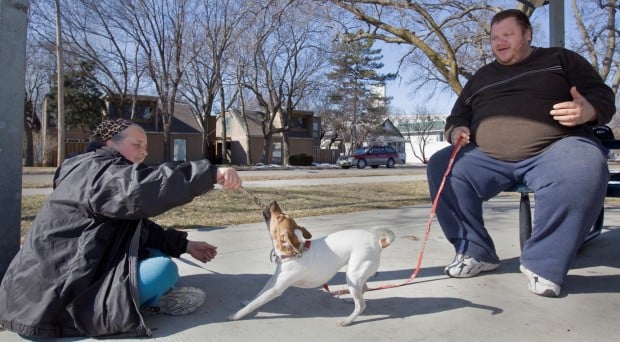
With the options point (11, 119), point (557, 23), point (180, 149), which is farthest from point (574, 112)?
point (180, 149)

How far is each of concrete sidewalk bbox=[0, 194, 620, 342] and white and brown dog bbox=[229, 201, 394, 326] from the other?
0.15 meters

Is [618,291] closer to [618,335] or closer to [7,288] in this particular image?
[618,335]

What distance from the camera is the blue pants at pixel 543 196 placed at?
2.63 meters

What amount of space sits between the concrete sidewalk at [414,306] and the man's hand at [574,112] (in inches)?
40.4

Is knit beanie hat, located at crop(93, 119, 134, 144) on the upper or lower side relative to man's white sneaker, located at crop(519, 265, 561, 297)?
upper

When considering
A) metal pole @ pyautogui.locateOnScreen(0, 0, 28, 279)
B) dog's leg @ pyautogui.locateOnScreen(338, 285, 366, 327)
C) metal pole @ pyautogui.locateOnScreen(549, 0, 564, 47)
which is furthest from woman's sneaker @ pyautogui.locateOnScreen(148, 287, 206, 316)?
metal pole @ pyautogui.locateOnScreen(549, 0, 564, 47)

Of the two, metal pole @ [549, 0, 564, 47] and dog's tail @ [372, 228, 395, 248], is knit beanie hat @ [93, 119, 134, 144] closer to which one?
dog's tail @ [372, 228, 395, 248]

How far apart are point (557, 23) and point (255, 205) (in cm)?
472

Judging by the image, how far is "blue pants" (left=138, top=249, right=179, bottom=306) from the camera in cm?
218

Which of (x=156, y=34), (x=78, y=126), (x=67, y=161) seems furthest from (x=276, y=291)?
(x=78, y=126)

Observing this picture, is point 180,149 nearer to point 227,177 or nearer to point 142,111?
point 142,111

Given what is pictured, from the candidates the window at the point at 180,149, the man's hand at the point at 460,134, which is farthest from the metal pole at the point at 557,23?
the window at the point at 180,149

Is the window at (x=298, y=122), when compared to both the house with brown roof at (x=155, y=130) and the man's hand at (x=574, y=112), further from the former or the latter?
the man's hand at (x=574, y=112)

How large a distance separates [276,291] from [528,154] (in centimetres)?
186
